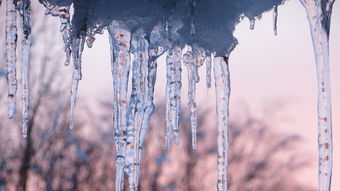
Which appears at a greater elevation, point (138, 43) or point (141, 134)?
point (138, 43)

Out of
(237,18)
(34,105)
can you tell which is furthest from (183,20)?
(34,105)

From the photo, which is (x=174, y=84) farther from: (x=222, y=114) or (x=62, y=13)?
(x=62, y=13)

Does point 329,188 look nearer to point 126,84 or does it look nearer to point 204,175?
point 126,84

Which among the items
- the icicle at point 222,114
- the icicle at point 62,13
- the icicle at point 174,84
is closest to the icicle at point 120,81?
the icicle at point 62,13

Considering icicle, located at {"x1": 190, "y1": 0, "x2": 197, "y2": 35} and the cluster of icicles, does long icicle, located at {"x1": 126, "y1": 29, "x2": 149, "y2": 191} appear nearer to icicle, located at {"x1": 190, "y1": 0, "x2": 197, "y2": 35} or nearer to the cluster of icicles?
the cluster of icicles

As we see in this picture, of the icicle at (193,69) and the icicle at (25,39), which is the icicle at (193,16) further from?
the icicle at (25,39)

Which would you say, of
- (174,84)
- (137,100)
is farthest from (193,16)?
(174,84)

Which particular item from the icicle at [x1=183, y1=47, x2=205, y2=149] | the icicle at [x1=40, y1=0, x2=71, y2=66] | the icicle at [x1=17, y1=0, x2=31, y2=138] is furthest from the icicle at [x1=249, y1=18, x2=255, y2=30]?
the icicle at [x1=17, y1=0, x2=31, y2=138]
